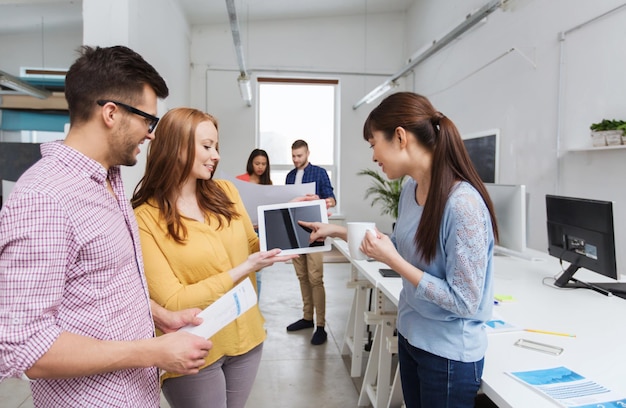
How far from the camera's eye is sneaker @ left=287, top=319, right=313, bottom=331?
3.80 meters

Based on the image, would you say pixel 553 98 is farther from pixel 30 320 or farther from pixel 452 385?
pixel 30 320

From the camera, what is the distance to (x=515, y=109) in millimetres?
4582

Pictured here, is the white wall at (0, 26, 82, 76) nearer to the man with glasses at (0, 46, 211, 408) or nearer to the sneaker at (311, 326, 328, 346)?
the sneaker at (311, 326, 328, 346)

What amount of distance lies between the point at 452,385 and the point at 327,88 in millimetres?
7015

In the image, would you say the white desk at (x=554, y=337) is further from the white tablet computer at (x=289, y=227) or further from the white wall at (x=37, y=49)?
the white wall at (x=37, y=49)

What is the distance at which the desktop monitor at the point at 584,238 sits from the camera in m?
2.01

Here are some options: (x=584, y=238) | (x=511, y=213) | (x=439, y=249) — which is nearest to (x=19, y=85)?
(x=511, y=213)

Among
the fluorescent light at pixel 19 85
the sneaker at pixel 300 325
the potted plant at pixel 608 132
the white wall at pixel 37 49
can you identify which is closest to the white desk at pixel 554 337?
the potted plant at pixel 608 132

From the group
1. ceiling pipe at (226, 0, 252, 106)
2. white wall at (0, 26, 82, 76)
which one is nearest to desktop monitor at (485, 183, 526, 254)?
ceiling pipe at (226, 0, 252, 106)

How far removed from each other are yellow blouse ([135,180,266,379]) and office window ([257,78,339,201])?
20.5 feet

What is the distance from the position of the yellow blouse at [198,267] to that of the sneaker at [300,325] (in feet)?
8.09

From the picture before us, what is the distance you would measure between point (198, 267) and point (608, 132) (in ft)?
11.0

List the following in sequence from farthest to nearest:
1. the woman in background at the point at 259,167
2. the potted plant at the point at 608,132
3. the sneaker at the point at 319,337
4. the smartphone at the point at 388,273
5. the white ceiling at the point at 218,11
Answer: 1. the white ceiling at the point at 218,11
2. the woman in background at the point at 259,167
3. the sneaker at the point at 319,337
4. the potted plant at the point at 608,132
5. the smartphone at the point at 388,273

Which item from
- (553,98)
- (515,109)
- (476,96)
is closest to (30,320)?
(553,98)
